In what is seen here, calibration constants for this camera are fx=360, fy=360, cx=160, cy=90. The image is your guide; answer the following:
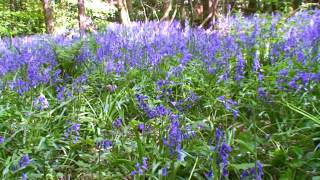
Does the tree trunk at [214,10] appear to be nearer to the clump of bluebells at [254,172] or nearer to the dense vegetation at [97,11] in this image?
the dense vegetation at [97,11]

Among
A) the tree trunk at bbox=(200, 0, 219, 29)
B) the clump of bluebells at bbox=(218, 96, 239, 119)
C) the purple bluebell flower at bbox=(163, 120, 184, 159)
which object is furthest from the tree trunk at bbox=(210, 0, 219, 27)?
the purple bluebell flower at bbox=(163, 120, 184, 159)

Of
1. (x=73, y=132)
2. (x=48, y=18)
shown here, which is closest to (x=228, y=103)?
(x=73, y=132)

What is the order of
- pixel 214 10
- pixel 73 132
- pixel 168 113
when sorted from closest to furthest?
pixel 168 113
pixel 73 132
pixel 214 10

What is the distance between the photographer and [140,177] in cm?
204

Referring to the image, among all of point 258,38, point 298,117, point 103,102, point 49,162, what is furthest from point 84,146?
point 258,38

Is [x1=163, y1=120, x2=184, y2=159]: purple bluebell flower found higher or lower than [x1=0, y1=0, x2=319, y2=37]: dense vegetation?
lower

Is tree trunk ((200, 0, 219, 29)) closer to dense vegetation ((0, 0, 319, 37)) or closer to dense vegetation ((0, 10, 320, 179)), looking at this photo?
dense vegetation ((0, 0, 319, 37))

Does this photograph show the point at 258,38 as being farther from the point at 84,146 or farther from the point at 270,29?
the point at 84,146

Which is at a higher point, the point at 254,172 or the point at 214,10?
the point at 214,10

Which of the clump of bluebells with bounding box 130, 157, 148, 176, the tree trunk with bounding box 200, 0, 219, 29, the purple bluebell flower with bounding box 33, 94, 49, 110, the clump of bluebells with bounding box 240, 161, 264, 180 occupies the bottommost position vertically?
the clump of bluebells with bounding box 130, 157, 148, 176

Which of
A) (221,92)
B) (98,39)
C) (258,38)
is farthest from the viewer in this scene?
(98,39)

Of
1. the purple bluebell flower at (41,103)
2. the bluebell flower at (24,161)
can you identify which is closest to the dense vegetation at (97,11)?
the purple bluebell flower at (41,103)

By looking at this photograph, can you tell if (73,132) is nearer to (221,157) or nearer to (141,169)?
(141,169)

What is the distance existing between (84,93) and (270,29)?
237 cm
